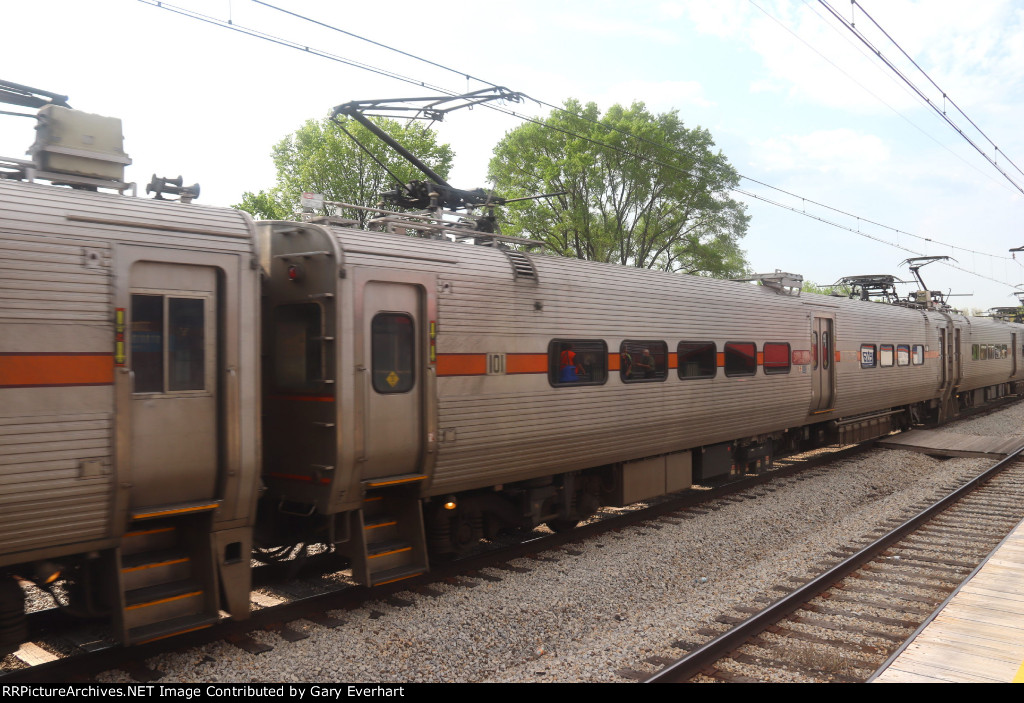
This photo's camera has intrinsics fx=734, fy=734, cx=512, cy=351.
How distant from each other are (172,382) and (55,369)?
33.4 inches

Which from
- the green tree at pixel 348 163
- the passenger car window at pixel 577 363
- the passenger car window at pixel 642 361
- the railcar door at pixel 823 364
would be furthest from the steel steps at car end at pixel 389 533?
the green tree at pixel 348 163

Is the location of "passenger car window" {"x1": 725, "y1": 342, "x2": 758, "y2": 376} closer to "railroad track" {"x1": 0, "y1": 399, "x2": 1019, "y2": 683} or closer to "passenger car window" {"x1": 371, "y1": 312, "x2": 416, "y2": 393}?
"railroad track" {"x1": 0, "y1": 399, "x2": 1019, "y2": 683}

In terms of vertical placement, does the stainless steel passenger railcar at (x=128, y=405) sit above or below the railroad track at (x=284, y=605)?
above

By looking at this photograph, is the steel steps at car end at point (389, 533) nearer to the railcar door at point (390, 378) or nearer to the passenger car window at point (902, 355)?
the railcar door at point (390, 378)

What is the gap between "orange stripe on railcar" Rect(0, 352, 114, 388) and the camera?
4.65m

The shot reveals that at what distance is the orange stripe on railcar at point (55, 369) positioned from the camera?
4648mm

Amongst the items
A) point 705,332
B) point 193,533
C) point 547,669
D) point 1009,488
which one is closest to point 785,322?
point 705,332

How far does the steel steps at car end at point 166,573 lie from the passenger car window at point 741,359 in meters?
8.39

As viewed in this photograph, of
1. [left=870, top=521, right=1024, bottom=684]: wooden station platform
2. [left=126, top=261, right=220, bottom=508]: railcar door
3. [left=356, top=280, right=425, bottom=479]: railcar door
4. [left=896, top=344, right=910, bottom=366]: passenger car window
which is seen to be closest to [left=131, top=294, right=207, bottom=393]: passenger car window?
[left=126, top=261, right=220, bottom=508]: railcar door

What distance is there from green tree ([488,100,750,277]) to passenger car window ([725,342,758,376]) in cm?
2004

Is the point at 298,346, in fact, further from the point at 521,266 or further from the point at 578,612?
the point at 578,612

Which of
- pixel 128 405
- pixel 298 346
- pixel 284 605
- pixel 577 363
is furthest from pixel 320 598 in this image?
pixel 577 363

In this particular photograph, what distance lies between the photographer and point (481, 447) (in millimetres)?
7738
